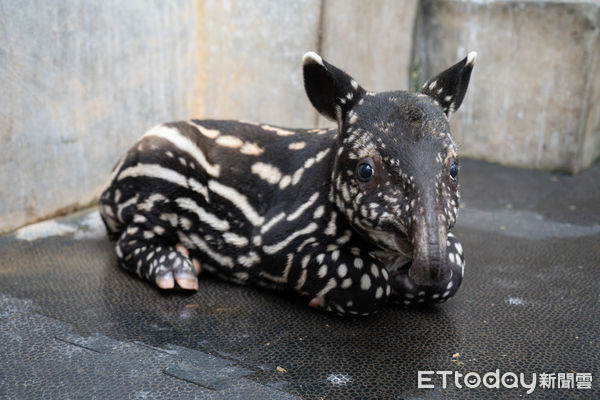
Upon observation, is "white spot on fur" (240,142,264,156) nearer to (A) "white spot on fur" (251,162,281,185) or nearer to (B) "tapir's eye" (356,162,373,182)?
(A) "white spot on fur" (251,162,281,185)

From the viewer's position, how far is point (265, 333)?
354 centimetres

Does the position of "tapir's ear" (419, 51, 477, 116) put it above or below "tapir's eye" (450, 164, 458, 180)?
above

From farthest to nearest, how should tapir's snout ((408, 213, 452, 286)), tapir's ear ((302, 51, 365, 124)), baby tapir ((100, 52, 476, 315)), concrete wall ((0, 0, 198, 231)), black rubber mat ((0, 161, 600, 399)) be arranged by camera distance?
concrete wall ((0, 0, 198, 231)), tapir's ear ((302, 51, 365, 124)), baby tapir ((100, 52, 476, 315)), black rubber mat ((0, 161, 600, 399)), tapir's snout ((408, 213, 452, 286))

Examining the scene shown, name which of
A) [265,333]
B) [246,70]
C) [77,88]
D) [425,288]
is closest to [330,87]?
[425,288]

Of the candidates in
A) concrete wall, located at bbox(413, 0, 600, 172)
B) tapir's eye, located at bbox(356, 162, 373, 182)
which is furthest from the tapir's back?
concrete wall, located at bbox(413, 0, 600, 172)

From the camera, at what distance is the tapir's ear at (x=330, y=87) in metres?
3.44

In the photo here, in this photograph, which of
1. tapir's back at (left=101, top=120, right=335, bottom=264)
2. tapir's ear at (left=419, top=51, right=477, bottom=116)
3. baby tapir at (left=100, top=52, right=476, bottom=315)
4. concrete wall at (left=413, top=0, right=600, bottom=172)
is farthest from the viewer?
concrete wall at (left=413, top=0, right=600, bottom=172)

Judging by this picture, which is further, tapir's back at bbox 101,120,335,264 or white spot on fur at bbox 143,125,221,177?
white spot on fur at bbox 143,125,221,177

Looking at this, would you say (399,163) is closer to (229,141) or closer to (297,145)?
(297,145)

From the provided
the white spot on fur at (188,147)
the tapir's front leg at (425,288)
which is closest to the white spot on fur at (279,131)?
the white spot on fur at (188,147)

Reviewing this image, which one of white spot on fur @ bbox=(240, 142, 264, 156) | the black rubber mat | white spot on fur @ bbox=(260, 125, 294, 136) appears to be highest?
white spot on fur @ bbox=(260, 125, 294, 136)

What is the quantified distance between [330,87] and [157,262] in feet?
4.89

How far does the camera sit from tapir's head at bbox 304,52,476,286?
2998mm

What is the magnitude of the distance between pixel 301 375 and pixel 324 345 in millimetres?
321
